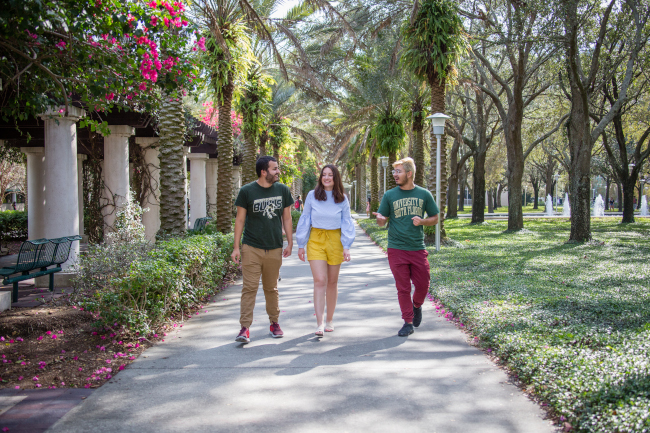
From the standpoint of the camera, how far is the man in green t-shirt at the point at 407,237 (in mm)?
5629

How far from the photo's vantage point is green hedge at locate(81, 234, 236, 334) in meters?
5.21

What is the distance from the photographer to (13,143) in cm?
1509

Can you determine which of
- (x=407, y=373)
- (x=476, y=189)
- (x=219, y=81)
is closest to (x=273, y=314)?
(x=407, y=373)

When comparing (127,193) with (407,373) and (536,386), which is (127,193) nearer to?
(407,373)

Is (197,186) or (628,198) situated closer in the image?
(197,186)

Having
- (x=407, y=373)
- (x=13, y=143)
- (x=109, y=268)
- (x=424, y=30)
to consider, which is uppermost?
(x=424, y=30)

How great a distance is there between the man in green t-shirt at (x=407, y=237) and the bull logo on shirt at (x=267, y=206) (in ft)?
3.66

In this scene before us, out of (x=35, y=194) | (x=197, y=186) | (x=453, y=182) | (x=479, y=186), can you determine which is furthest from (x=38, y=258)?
(x=453, y=182)

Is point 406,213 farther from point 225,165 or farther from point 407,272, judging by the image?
point 225,165

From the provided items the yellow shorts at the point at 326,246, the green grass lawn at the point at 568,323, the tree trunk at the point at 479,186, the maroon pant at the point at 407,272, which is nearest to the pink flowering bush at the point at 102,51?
the yellow shorts at the point at 326,246

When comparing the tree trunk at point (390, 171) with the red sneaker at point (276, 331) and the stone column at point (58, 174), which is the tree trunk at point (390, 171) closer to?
the stone column at point (58, 174)

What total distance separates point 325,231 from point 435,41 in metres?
10.6

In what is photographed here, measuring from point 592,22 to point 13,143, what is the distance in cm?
1774

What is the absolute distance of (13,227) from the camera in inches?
784
